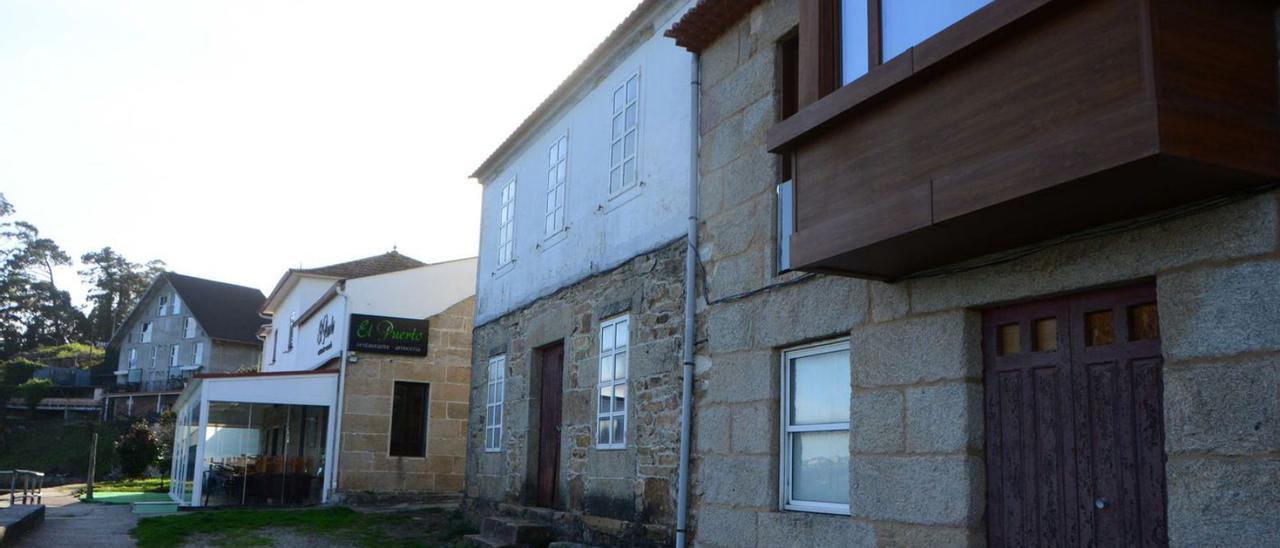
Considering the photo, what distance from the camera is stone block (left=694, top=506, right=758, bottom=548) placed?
7.21m

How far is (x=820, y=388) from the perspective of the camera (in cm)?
693

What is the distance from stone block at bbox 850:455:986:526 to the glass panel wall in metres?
13.9

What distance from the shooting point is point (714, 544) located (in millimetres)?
7570

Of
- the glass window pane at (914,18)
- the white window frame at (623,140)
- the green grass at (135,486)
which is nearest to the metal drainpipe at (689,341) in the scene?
the white window frame at (623,140)

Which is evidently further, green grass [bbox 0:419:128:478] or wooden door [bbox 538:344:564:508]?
green grass [bbox 0:419:128:478]

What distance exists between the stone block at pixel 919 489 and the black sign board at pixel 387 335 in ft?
43.7

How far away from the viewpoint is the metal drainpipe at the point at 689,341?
26.2 feet

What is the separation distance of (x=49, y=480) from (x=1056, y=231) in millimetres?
33967

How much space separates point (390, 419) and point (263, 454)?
462cm

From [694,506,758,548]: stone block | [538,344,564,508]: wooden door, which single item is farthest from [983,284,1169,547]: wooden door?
[538,344,564,508]: wooden door

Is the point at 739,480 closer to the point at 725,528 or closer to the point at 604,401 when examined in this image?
the point at 725,528

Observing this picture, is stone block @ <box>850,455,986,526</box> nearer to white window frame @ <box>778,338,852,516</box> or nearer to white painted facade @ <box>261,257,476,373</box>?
white window frame @ <box>778,338,852,516</box>

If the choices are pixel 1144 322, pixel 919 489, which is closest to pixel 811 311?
pixel 919 489

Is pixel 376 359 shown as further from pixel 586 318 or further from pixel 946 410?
pixel 946 410
